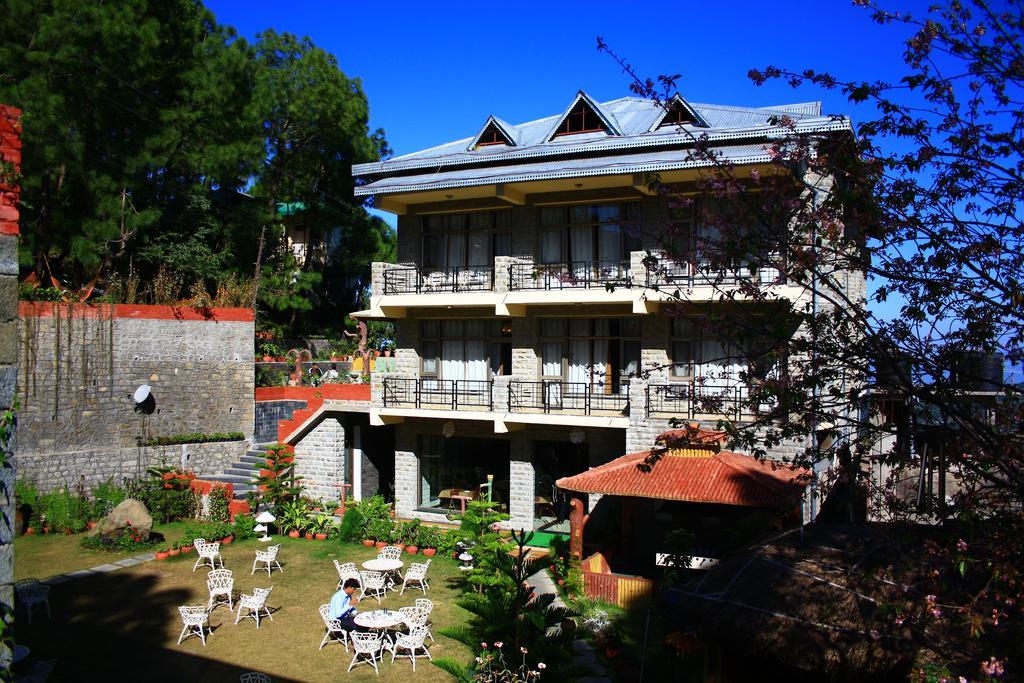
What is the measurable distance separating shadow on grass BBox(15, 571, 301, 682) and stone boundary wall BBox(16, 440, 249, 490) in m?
5.77

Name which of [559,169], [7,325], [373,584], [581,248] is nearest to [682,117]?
[559,169]

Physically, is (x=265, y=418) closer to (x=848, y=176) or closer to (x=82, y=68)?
(x=82, y=68)

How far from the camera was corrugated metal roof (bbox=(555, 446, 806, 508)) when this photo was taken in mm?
13820

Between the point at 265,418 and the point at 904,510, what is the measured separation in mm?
22529

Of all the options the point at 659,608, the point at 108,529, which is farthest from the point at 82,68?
the point at 659,608

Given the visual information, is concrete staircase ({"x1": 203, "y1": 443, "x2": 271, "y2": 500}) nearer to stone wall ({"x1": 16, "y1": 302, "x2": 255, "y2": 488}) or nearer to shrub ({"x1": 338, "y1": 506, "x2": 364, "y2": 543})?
stone wall ({"x1": 16, "y1": 302, "x2": 255, "y2": 488})

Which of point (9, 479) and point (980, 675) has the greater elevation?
point (9, 479)

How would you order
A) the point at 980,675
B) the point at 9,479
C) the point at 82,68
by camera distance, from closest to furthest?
the point at 9,479
the point at 980,675
the point at 82,68

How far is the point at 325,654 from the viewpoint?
12.9 metres

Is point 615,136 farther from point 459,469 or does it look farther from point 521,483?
point 459,469

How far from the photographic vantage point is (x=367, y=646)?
12.1 metres

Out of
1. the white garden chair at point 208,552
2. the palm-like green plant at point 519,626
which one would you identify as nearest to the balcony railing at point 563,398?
the white garden chair at point 208,552

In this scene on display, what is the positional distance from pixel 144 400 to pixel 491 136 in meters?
12.3

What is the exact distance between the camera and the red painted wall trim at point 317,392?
74.4ft
